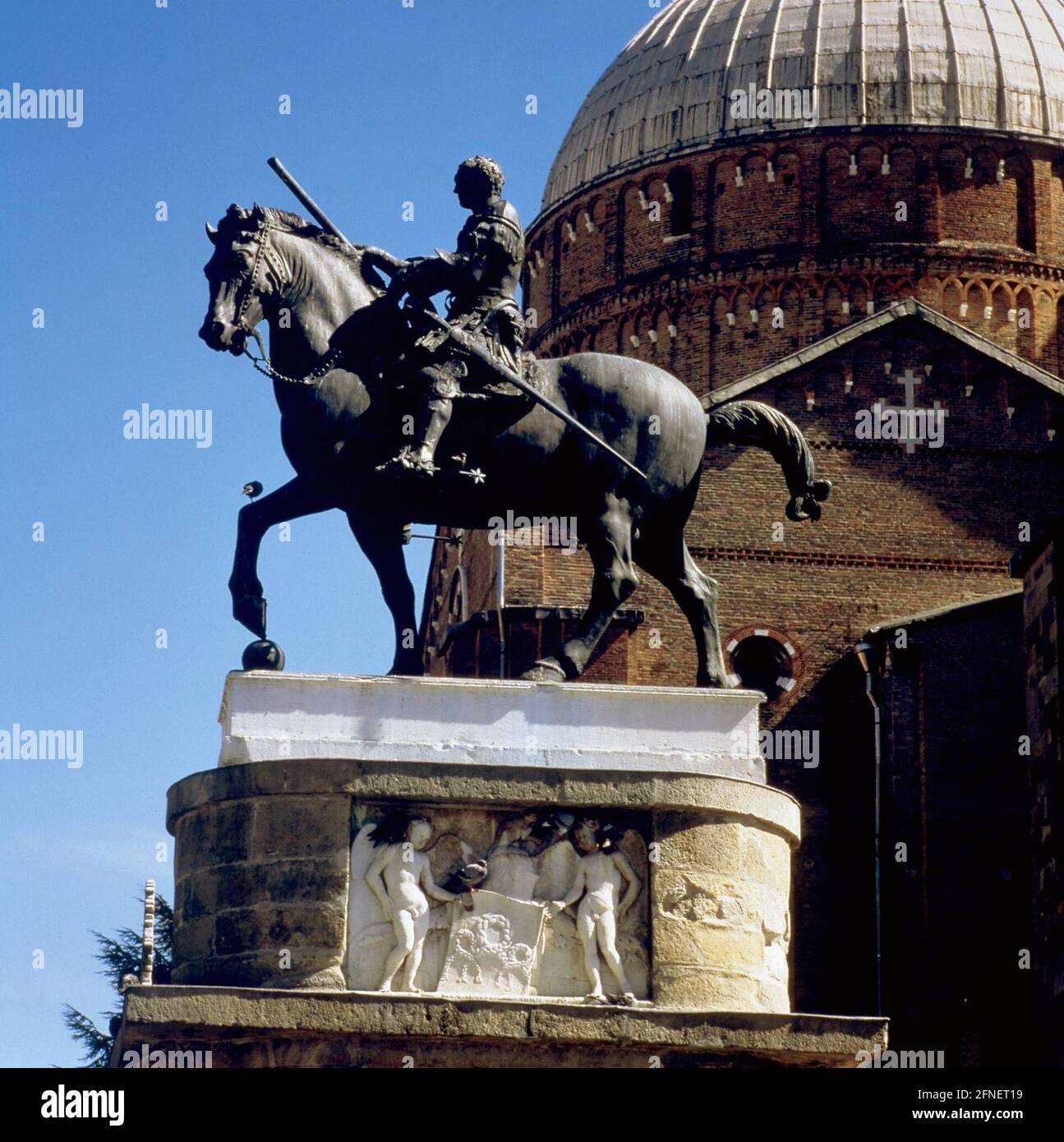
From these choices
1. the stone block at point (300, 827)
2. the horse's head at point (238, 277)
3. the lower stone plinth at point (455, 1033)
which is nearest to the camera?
the lower stone plinth at point (455, 1033)

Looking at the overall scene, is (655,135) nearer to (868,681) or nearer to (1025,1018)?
(868,681)

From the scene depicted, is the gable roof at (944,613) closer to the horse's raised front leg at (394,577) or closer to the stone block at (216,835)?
the horse's raised front leg at (394,577)

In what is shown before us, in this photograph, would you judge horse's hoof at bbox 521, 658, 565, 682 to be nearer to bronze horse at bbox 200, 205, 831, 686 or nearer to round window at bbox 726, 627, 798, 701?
bronze horse at bbox 200, 205, 831, 686

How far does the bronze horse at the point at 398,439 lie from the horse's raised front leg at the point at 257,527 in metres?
0.01

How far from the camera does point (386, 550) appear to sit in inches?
697

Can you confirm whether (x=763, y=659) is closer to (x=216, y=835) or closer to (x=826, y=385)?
(x=826, y=385)

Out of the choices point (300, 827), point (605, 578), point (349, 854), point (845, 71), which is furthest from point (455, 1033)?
point (845, 71)

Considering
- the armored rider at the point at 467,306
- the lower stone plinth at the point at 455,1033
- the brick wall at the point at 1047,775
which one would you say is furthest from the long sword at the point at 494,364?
the brick wall at the point at 1047,775

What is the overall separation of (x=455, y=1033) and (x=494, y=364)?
4.49 meters

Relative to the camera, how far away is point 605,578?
17609 millimetres

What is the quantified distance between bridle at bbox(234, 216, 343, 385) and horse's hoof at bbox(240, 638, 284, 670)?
1.77 meters

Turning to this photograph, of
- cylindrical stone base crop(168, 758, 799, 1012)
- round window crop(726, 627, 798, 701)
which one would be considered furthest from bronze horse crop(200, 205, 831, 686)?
round window crop(726, 627, 798, 701)

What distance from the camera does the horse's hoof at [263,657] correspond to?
17.0m
